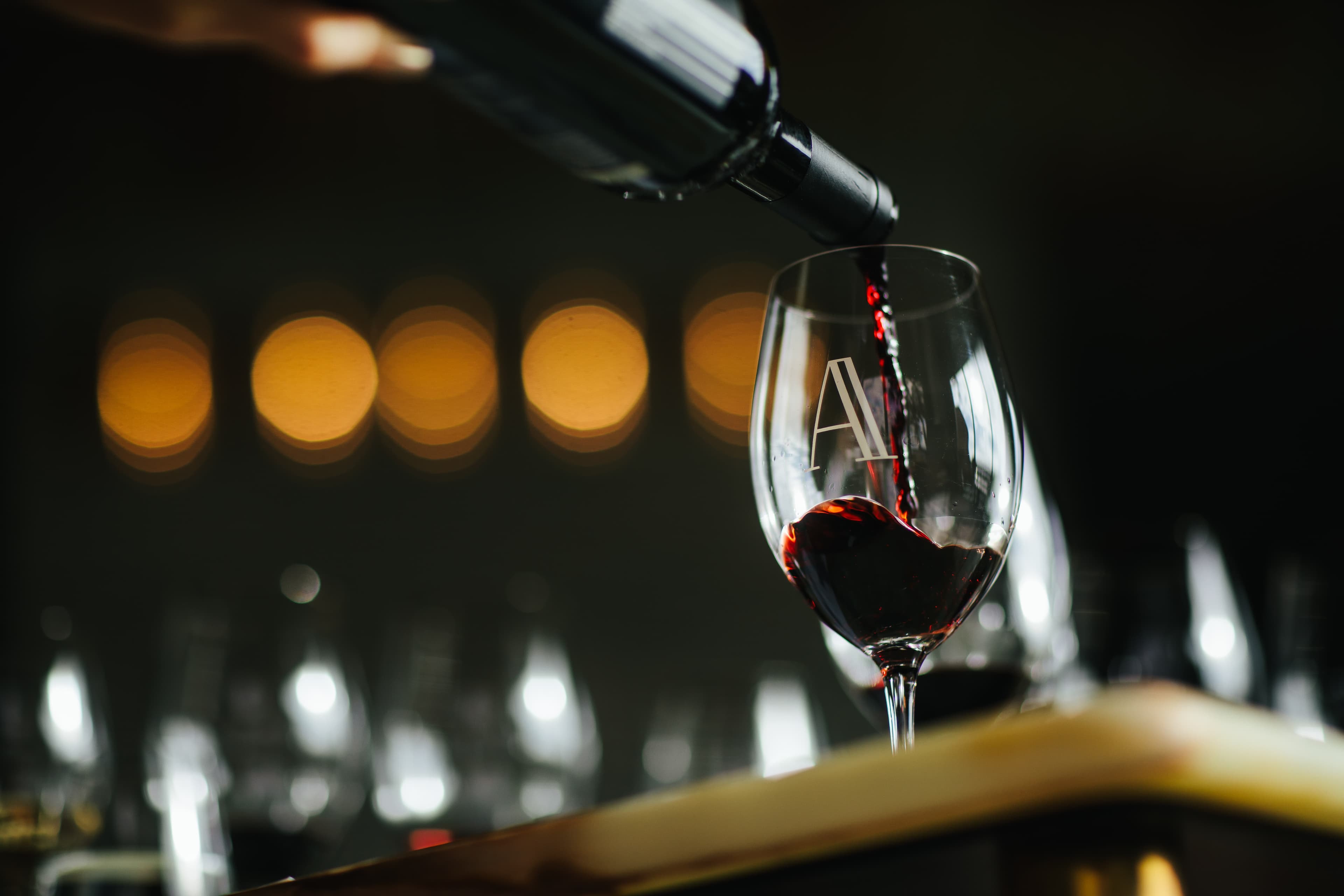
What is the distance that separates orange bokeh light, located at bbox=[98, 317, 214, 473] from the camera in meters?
3.17

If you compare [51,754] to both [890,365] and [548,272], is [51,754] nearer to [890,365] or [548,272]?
[890,365]

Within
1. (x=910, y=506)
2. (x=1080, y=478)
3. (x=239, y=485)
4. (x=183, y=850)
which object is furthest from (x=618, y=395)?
(x=910, y=506)

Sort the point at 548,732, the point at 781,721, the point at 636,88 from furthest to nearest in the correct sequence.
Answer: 1. the point at 781,721
2. the point at 548,732
3. the point at 636,88

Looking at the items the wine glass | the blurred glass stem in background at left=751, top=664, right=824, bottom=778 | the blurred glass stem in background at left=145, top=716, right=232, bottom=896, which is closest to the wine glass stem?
the wine glass

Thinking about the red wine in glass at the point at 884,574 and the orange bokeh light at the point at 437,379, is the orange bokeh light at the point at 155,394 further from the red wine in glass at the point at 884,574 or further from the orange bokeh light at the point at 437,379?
the red wine in glass at the point at 884,574

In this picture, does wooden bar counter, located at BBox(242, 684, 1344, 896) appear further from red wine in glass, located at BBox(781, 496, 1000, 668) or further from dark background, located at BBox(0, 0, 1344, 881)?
dark background, located at BBox(0, 0, 1344, 881)

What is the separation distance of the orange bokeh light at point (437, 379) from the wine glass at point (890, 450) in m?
2.94

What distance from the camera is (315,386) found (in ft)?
10.9

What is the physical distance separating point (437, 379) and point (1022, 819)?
3.25 m

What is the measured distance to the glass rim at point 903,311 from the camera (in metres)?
0.42

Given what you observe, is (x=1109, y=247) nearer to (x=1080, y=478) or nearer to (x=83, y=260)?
(x=1080, y=478)

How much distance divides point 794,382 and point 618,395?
2988 mm

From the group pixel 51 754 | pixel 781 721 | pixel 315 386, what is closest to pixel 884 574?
pixel 51 754

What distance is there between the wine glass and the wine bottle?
0.17 feet
